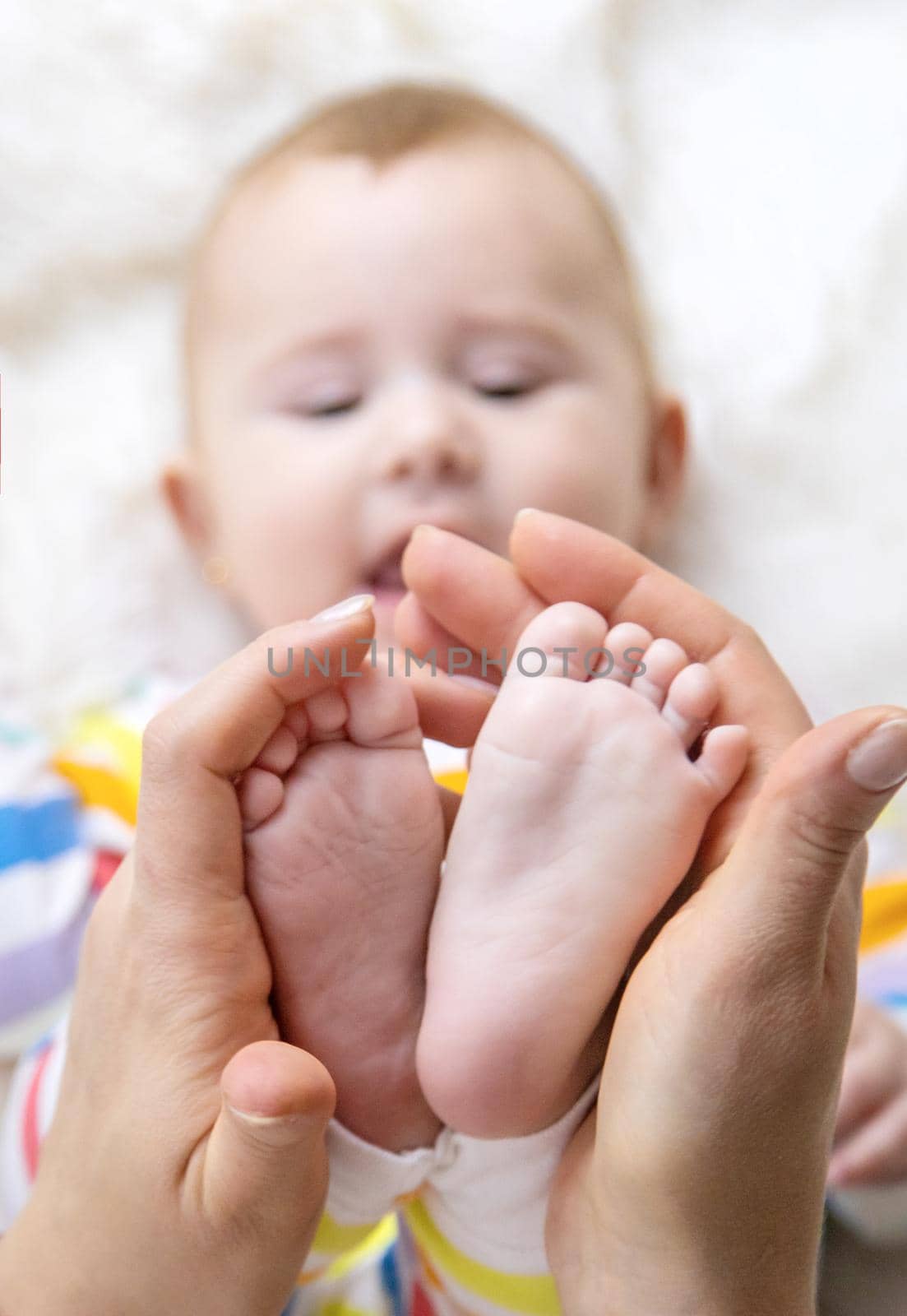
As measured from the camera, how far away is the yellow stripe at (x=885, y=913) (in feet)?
2.86

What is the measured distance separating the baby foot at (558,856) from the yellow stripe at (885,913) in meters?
0.38

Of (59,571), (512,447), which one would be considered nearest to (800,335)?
(512,447)

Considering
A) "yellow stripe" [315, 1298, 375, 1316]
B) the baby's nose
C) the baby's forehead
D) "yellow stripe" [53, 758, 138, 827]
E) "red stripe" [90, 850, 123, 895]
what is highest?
the baby's forehead

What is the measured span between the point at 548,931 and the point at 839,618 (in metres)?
0.60

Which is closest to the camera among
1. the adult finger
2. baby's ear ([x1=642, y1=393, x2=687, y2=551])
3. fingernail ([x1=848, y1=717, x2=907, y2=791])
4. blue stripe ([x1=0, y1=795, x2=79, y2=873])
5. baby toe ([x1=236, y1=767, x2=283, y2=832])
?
fingernail ([x1=848, y1=717, x2=907, y2=791])

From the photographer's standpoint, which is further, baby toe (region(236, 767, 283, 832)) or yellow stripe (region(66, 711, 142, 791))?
yellow stripe (region(66, 711, 142, 791))

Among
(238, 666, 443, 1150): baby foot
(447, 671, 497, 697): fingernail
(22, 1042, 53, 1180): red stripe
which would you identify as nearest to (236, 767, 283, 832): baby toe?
(238, 666, 443, 1150): baby foot

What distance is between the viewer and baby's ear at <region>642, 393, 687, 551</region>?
3.47 feet

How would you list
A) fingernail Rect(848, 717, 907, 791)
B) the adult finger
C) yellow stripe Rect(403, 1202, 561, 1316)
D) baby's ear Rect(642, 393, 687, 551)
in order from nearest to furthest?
1. fingernail Rect(848, 717, 907, 791)
2. yellow stripe Rect(403, 1202, 561, 1316)
3. the adult finger
4. baby's ear Rect(642, 393, 687, 551)

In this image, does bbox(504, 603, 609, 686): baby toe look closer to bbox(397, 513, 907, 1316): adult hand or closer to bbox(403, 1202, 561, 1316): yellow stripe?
bbox(397, 513, 907, 1316): adult hand

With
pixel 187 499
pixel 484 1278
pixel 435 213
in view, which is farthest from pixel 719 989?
pixel 187 499

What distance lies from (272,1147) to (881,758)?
287 millimetres

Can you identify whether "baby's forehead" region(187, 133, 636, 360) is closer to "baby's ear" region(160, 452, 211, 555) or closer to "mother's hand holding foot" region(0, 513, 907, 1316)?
"baby's ear" region(160, 452, 211, 555)

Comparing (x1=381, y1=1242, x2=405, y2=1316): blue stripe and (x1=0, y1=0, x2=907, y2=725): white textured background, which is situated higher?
(x1=0, y1=0, x2=907, y2=725): white textured background
